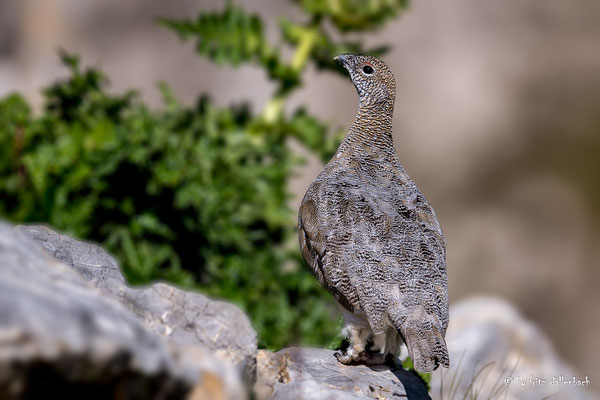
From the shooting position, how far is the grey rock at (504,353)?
6.48 m

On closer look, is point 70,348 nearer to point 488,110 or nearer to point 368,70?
point 368,70

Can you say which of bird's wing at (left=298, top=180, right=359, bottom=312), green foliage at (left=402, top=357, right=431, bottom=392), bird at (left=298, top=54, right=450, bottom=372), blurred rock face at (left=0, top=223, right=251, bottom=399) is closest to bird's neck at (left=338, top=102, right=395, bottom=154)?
bird at (left=298, top=54, right=450, bottom=372)

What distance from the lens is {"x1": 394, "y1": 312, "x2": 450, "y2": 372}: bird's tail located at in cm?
439

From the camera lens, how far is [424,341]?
4.49m

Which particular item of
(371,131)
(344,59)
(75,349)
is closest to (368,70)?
(344,59)

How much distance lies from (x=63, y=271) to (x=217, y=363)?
866mm

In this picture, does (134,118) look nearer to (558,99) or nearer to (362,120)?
(362,120)

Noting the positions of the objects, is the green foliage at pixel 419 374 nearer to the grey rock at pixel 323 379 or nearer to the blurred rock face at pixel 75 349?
the grey rock at pixel 323 379

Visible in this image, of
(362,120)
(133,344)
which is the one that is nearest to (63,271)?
(133,344)

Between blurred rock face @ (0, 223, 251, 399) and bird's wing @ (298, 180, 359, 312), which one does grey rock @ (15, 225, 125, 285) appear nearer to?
blurred rock face @ (0, 223, 251, 399)

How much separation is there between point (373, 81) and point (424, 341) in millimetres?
2222

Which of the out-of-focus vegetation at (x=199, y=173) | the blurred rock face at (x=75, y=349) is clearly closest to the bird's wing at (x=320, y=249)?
the blurred rock face at (x=75, y=349)

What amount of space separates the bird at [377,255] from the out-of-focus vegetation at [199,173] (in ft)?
10.3

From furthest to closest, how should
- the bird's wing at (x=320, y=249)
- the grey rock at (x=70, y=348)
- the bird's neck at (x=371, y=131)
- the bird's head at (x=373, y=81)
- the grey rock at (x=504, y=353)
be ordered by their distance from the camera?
the grey rock at (x=504, y=353)
the bird's head at (x=373, y=81)
the bird's neck at (x=371, y=131)
the bird's wing at (x=320, y=249)
the grey rock at (x=70, y=348)
